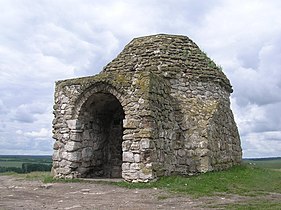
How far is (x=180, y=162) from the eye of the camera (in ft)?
Result: 43.5

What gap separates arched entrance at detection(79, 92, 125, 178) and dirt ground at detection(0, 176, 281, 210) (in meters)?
2.43

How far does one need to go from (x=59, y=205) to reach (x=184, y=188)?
3.48 meters

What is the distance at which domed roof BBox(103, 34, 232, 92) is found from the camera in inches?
552

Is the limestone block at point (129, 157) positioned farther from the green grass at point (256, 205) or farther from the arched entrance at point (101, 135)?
the green grass at point (256, 205)

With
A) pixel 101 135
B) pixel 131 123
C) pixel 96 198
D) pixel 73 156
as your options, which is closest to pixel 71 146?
pixel 73 156

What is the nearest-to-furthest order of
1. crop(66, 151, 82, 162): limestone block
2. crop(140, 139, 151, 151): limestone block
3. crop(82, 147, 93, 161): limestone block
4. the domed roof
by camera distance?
crop(140, 139, 151, 151): limestone block → crop(66, 151, 82, 162): limestone block → crop(82, 147, 93, 161): limestone block → the domed roof

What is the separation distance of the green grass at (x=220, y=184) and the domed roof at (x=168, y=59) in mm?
3592

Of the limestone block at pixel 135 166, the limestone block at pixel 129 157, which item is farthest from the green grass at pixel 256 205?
the limestone block at pixel 129 157

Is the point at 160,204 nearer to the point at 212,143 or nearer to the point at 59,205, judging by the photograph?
the point at 59,205

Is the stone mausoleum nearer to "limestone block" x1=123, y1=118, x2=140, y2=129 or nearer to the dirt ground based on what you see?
"limestone block" x1=123, y1=118, x2=140, y2=129

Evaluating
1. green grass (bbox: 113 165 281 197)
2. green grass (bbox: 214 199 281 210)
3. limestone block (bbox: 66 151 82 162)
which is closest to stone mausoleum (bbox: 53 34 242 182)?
limestone block (bbox: 66 151 82 162)

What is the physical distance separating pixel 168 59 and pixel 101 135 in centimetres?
357

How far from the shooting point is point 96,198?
9.05 m

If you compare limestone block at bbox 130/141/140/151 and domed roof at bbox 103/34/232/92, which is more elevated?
domed roof at bbox 103/34/232/92
